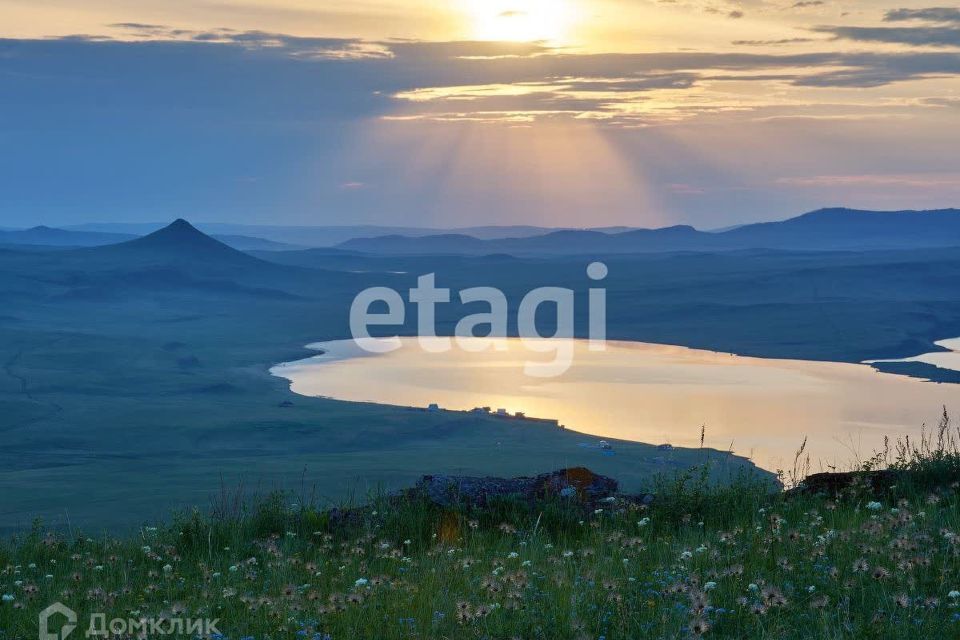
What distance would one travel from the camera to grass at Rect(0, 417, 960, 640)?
4.72 metres

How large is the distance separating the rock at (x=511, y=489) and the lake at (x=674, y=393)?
16946 millimetres

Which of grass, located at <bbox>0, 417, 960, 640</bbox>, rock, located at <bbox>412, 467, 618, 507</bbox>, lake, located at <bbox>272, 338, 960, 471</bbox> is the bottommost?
lake, located at <bbox>272, 338, 960, 471</bbox>

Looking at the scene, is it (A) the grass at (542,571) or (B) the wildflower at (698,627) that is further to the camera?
(A) the grass at (542,571)

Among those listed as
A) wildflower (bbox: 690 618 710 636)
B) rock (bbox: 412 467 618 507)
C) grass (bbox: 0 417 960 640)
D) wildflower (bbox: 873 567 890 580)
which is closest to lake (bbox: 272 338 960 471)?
rock (bbox: 412 467 618 507)

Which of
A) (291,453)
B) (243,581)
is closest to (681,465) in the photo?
(291,453)

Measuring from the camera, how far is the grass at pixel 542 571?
4.72m

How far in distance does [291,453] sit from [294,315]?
207 feet

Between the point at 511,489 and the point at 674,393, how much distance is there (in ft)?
128

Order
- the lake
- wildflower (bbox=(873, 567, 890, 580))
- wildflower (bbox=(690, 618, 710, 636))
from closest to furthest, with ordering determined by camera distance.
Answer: wildflower (bbox=(690, 618, 710, 636))
wildflower (bbox=(873, 567, 890, 580))
the lake

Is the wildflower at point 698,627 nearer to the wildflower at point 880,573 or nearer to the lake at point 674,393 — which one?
the wildflower at point 880,573

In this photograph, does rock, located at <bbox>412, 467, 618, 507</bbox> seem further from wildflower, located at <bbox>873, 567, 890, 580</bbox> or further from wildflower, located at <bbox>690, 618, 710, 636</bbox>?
wildflower, located at <bbox>690, 618, 710, 636</bbox>

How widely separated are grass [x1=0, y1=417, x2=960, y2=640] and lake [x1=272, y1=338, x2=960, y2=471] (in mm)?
18467

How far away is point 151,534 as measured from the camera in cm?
841

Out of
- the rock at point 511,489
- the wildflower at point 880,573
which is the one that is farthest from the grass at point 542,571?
the rock at point 511,489
